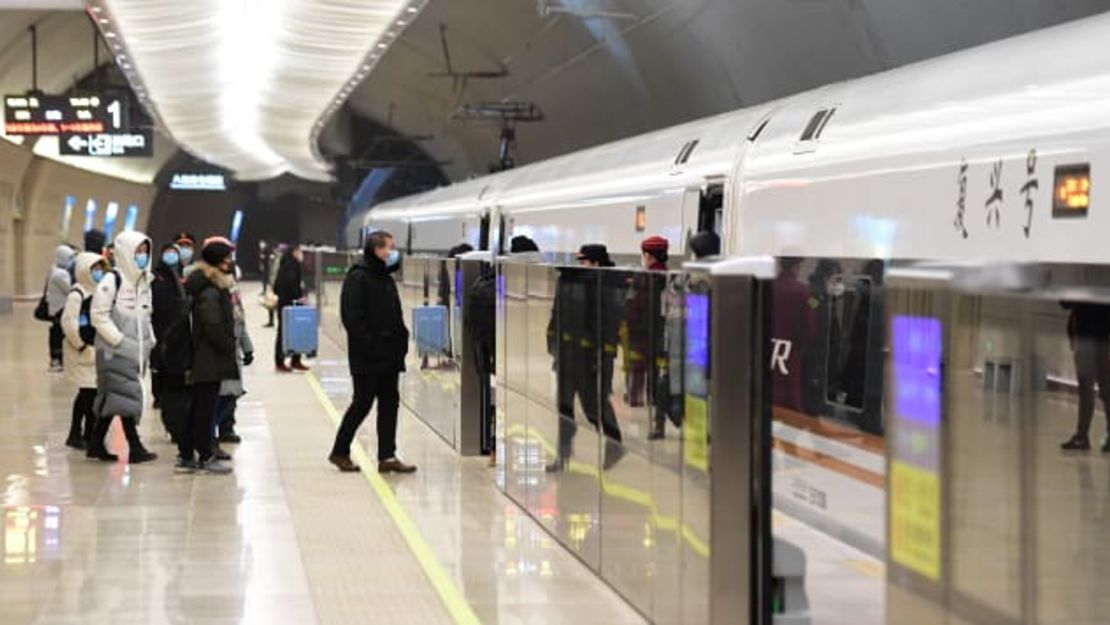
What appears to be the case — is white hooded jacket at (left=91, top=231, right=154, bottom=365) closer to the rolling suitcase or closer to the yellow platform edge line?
the yellow platform edge line

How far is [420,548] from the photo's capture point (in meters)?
8.46

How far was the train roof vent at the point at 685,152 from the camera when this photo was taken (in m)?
13.1

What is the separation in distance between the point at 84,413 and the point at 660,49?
44.6 feet

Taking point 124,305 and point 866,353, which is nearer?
point 866,353

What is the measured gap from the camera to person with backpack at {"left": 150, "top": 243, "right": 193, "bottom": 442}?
11156 mm

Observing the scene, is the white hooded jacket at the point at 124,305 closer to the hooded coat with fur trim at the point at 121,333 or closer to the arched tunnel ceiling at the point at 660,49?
the hooded coat with fur trim at the point at 121,333

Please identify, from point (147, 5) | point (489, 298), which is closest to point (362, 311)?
point (489, 298)

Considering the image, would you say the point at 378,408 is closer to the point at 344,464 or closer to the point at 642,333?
the point at 344,464

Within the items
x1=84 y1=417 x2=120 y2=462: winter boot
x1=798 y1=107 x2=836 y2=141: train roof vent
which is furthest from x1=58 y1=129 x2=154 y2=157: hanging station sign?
x1=798 y1=107 x2=836 y2=141: train roof vent

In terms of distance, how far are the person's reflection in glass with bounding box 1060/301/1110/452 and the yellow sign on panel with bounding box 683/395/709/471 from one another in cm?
264

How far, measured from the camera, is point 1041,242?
6617 millimetres

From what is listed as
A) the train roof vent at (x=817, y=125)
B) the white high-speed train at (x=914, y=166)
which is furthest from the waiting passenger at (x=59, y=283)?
the train roof vent at (x=817, y=125)

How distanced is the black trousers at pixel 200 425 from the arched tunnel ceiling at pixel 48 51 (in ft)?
62.9

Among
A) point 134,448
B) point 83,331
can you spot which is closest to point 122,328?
point 83,331
